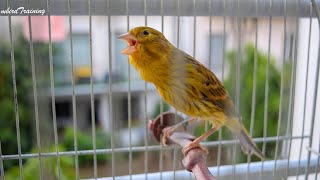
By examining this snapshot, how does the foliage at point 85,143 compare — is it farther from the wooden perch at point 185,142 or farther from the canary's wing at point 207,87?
the canary's wing at point 207,87

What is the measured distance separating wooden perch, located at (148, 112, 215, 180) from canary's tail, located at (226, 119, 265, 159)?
0.11 metres

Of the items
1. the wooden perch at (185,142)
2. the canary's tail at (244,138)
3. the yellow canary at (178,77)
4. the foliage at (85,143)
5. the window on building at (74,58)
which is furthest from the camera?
the foliage at (85,143)

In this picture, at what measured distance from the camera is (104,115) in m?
1.58

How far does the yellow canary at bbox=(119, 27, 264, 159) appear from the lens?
1.80ft

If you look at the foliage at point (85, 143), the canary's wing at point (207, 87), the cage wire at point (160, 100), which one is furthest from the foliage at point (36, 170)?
the canary's wing at point (207, 87)

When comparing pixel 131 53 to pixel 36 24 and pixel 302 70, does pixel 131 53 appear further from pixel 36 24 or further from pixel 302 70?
pixel 302 70

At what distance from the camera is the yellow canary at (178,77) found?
1.80 ft

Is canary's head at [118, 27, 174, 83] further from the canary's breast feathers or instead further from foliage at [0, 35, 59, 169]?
foliage at [0, 35, 59, 169]

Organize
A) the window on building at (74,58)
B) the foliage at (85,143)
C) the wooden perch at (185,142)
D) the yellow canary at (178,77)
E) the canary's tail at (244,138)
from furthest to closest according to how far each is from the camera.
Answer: the foliage at (85,143) < the window on building at (74,58) < the canary's tail at (244,138) < the yellow canary at (178,77) < the wooden perch at (185,142)

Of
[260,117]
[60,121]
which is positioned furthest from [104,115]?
[260,117]

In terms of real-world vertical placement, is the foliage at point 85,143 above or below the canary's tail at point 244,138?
below

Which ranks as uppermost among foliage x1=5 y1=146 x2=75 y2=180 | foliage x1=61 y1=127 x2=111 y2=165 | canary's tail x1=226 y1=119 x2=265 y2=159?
canary's tail x1=226 y1=119 x2=265 y2=159
